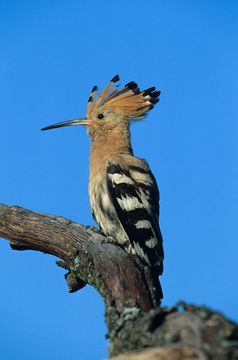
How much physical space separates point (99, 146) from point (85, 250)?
2123mm

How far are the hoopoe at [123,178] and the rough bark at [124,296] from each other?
0.56 metres

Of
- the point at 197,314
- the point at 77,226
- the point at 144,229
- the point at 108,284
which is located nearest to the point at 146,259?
the point at 144,229

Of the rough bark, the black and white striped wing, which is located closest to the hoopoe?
the black and white striped wing

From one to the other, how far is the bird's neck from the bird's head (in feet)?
0.23

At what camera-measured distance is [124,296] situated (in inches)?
143

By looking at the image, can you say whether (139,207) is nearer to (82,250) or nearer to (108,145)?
(108,145)

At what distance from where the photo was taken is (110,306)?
354cm

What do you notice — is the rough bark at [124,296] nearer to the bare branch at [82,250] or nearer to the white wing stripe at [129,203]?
the bare branch at [82,250]

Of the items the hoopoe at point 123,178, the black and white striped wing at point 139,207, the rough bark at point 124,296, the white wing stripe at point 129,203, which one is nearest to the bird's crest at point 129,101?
the hoopoe at point 123,178

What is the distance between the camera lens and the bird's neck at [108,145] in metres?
5.92

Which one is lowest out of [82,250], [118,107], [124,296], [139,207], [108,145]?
[124,296]

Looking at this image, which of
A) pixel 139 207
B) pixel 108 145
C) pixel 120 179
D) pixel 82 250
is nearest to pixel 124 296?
pixel 82 250

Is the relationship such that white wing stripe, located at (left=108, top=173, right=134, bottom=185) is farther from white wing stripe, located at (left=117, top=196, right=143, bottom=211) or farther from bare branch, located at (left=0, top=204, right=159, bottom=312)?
bare branch, located at (left=0, top=204, right=159, bottom=312)

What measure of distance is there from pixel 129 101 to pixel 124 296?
324 cm
